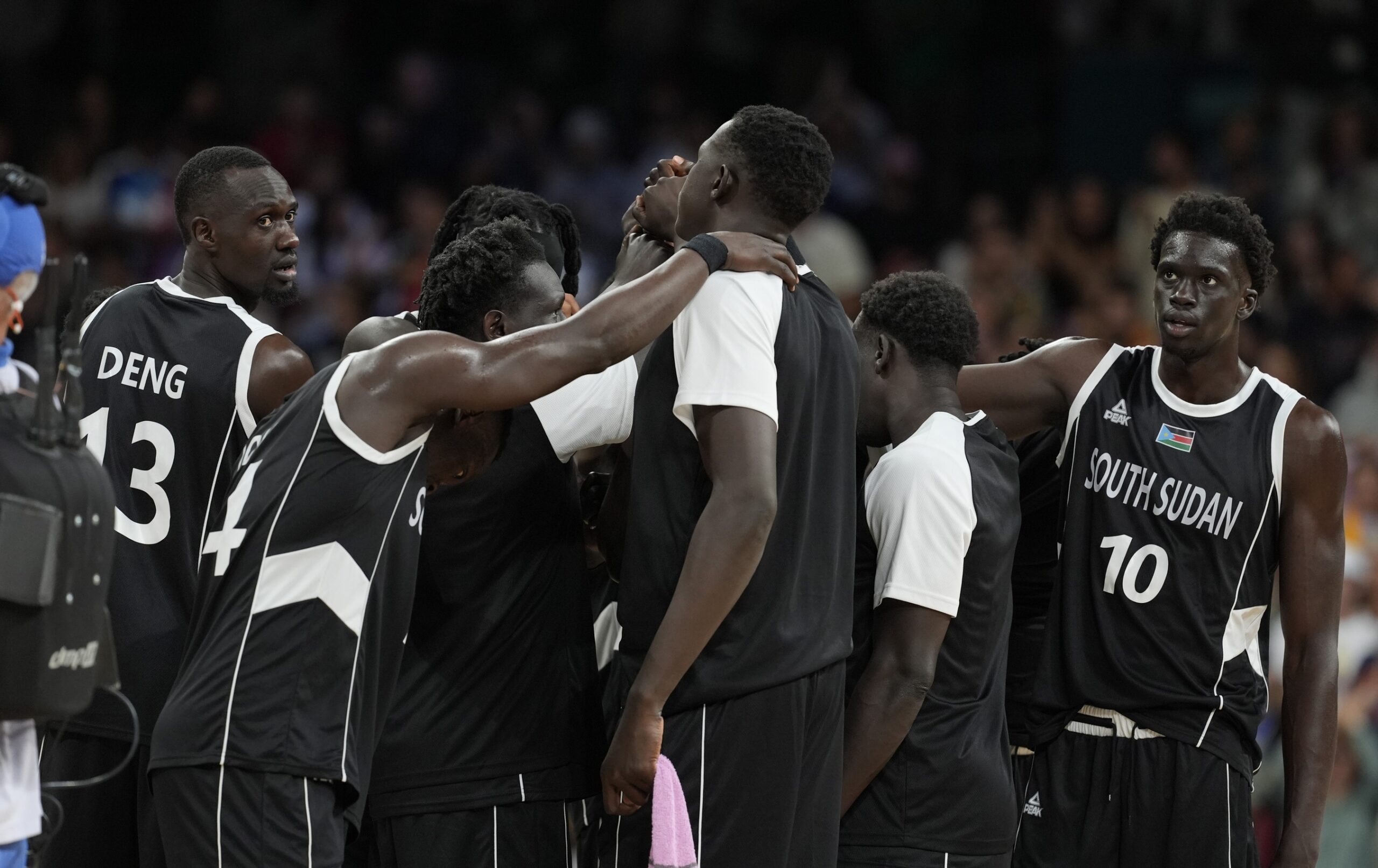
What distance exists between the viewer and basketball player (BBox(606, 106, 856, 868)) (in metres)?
3.60

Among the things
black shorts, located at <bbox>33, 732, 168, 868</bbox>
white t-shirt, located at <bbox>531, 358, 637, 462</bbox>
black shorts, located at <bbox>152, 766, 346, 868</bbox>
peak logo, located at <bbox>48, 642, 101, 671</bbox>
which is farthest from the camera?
black shorts, located at <bbox>33, 732, 168, 868</bbox>

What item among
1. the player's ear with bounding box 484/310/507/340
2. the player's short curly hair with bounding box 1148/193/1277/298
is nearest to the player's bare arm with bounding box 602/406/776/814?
the player's ear with bounding box 484/310/507/340

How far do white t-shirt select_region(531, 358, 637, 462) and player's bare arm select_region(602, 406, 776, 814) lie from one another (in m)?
0.54

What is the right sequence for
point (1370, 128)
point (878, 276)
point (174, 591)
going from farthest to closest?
point (878, 276) < point (1370, 128) < point (174, 591)

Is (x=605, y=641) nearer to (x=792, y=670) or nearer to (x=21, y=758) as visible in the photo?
(x=792, y=670)

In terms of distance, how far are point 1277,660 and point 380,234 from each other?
309 inches

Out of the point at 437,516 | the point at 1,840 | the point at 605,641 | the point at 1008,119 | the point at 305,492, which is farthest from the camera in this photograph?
the point at 1008,119

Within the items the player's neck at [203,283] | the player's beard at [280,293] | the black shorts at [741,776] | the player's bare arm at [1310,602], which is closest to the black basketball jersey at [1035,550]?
the player's bare arm at [1310,602]

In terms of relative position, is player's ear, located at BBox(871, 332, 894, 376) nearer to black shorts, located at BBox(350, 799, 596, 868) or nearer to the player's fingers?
the player's fingers

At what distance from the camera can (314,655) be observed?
357 centimetres

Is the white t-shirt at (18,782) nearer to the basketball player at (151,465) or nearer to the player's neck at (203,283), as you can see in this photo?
the basketball player at (151,465)

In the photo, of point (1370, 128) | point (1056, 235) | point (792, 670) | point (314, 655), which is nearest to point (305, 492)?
point (314, 655)

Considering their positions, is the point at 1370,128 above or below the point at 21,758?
above

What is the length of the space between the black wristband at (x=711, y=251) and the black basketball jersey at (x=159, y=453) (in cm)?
139
